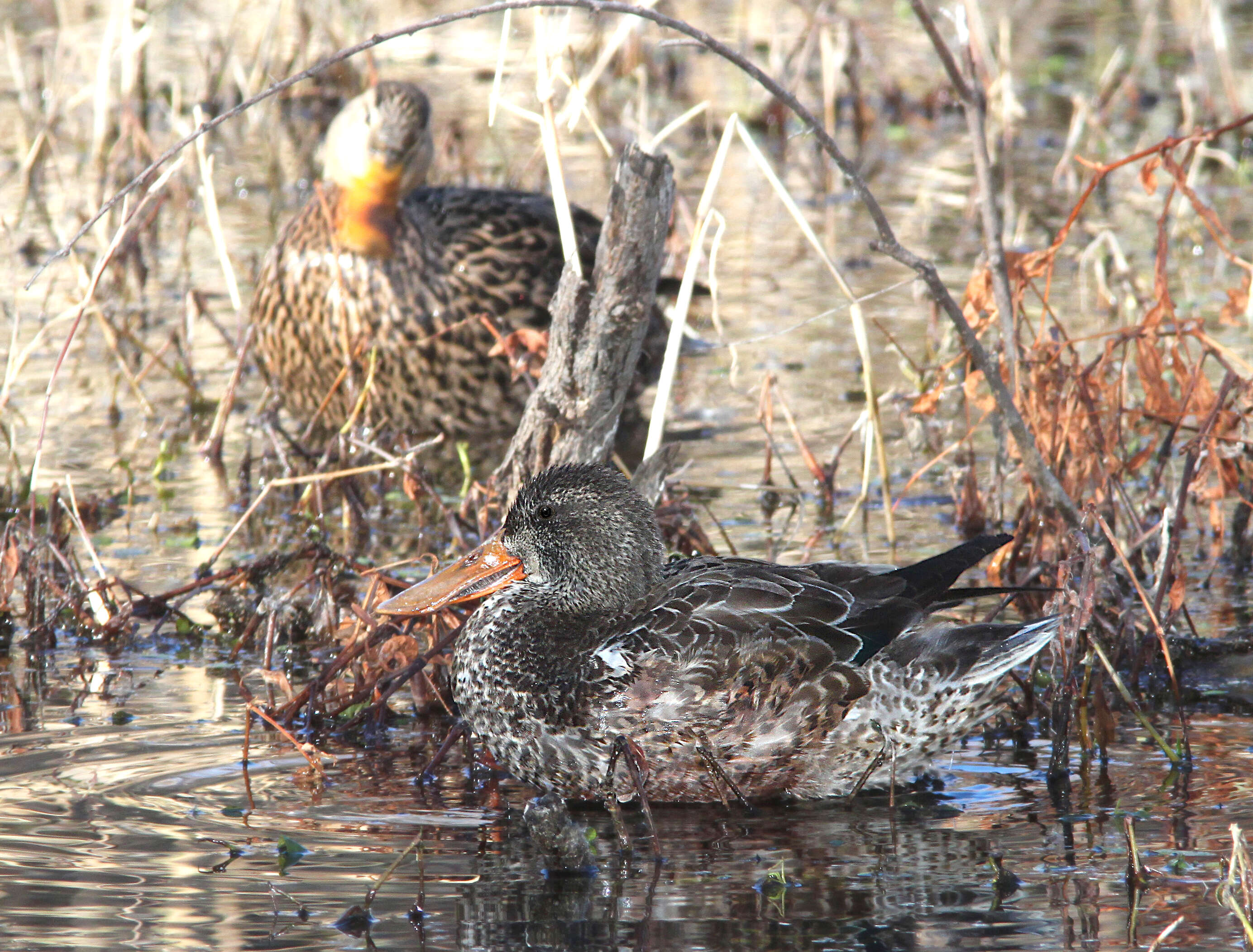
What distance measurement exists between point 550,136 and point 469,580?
1.21 metres

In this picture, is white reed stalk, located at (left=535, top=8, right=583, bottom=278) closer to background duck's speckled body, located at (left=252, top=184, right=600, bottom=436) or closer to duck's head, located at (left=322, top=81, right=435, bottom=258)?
background duck's speckled body, located at (left=252, top=184, right=600, bottom=436)

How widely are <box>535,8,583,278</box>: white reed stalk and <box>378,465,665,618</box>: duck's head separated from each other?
0.79 metres

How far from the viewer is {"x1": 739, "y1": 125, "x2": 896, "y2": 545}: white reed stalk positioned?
189 inches

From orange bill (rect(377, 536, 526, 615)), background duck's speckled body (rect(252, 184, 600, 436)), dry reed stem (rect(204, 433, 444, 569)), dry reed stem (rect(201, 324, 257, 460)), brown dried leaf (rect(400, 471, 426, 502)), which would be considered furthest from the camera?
background duck's speckled body (rect(252, 184, 600, 436))

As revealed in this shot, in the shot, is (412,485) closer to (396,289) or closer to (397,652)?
(397,652)

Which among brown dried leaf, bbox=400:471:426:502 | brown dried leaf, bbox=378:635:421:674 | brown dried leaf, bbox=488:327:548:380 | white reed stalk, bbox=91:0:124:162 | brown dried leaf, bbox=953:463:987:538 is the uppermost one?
white reed stalk, bbox=91:0:124:162

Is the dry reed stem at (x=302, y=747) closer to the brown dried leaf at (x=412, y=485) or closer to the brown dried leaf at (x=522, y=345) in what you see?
the brown dried leaf at (x=412, y=485)

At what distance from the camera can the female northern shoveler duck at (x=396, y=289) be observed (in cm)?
713

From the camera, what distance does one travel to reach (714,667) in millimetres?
3980

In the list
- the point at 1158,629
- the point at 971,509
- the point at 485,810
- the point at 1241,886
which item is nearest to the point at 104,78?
the point at 971,509

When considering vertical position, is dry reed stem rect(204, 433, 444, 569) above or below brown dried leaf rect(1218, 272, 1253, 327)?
below

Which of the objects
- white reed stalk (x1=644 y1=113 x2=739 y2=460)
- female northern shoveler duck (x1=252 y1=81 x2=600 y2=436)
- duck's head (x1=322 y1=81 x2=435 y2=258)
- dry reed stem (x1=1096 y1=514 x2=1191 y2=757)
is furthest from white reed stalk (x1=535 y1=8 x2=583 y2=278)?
duck's head (x1=322 y1=81 x2=435 y2=258)

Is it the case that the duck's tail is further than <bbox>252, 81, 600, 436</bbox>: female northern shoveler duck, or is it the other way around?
<bbox>252, 81, 600, 436</bbox>: female northern shoveler duck

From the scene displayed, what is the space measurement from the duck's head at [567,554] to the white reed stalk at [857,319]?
84cm
